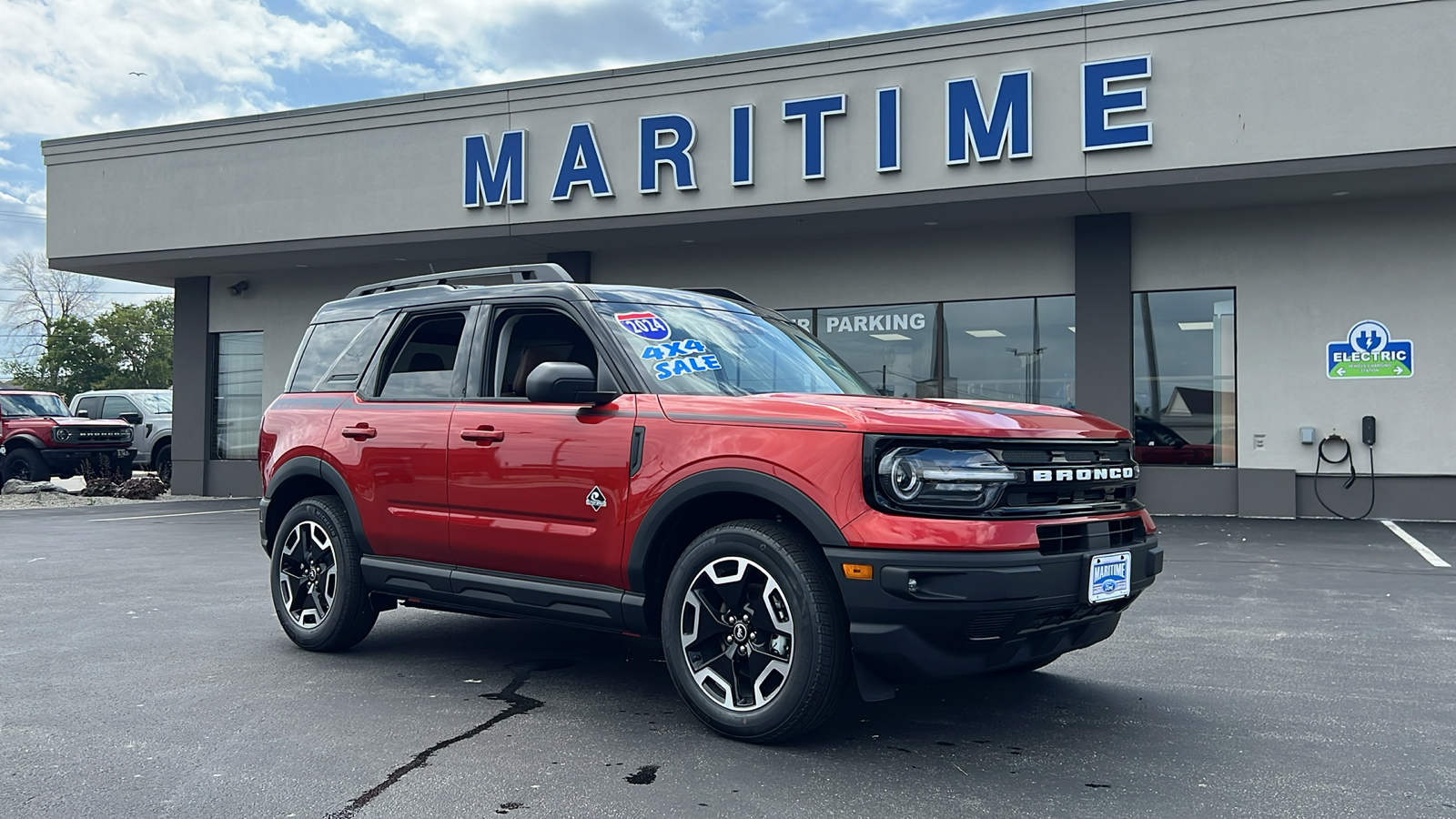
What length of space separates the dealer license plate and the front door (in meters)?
1.91

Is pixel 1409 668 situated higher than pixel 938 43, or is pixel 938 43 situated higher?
pixel 938 43

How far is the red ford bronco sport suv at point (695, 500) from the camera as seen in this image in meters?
4.04

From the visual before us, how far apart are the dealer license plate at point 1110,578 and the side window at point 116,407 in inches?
1027

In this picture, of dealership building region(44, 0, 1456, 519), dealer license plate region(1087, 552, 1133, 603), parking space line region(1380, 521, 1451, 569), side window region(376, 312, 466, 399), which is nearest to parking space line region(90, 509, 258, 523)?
dealership building region(44, 0, 1456, 519)

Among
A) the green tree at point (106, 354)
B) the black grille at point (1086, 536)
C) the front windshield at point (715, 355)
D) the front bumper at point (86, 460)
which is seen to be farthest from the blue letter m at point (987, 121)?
the green tree at point (106, 354)

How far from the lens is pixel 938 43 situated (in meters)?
14.2

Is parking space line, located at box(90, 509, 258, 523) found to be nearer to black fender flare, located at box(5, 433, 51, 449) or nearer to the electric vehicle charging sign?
black fender flare, located at box(5, 433, 51, 449)

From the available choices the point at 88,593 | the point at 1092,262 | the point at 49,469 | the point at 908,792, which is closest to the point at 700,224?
the point at 1092,262

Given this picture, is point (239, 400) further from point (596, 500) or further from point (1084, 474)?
point (1084, 474)

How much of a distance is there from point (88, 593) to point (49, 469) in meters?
15.2

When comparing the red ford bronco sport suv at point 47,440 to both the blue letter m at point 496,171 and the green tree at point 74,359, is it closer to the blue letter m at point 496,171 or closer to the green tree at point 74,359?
the blue letter m at point 496,171

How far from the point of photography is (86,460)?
21656 mm

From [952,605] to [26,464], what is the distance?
22275mm

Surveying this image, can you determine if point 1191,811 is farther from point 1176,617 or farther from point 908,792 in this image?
point 1176,617
